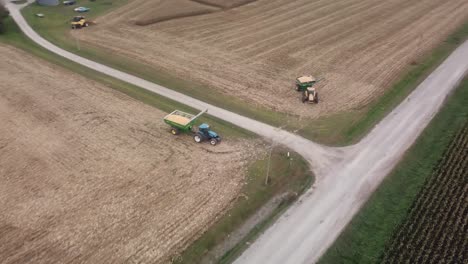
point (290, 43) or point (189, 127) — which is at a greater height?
point (290, 43)

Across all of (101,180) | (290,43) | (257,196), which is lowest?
(101,180)

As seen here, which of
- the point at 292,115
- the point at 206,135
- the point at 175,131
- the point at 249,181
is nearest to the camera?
the point at 249,181

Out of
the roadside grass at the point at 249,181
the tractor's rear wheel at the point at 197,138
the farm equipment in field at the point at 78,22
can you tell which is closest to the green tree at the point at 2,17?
the farm equipment in field at the point at 78,22

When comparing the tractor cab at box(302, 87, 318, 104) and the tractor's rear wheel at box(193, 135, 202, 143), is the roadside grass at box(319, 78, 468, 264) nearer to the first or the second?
the tractor cab at box(302, 87, 318, 104)

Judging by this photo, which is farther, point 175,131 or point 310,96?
point 310,96

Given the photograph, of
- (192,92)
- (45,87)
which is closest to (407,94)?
(192,92)

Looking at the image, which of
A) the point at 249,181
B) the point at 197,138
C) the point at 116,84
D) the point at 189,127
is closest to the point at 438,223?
the point at 249,181

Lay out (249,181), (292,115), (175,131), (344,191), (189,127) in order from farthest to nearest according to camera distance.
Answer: (292,115) < (175,131) < (189,127) < (249,181) < (344,191)

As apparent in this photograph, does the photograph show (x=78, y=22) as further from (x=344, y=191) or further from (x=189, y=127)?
(x=344, y=191)
